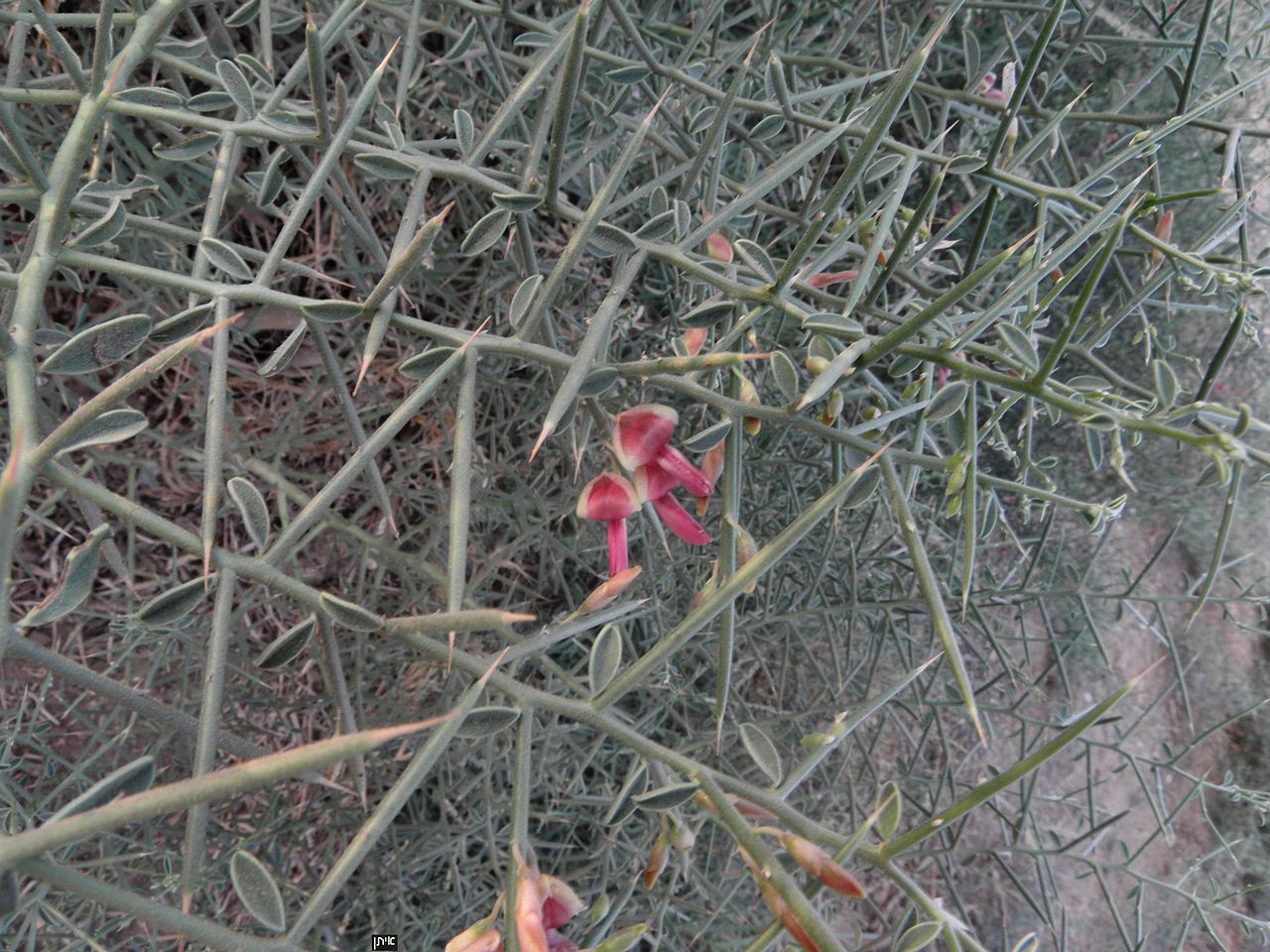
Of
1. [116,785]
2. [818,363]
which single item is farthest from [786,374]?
[116,785]

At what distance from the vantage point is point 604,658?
1.29 feet

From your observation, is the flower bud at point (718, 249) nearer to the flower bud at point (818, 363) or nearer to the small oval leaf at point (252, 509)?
the flower bud at point (818, 363)

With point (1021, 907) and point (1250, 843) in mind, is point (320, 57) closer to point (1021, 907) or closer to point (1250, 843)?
point (1021, 907)

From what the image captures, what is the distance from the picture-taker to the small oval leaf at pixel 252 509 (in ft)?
1.20

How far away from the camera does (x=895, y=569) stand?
39.2 inches

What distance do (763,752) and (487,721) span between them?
139 millimetres

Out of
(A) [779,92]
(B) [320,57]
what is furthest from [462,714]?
(A) [779,92]

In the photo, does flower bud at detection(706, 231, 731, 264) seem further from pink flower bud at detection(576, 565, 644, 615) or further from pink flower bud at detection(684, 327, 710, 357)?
pink flower bud at detection(576, 565, 644, 615)

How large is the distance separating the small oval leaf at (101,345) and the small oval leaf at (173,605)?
99mm

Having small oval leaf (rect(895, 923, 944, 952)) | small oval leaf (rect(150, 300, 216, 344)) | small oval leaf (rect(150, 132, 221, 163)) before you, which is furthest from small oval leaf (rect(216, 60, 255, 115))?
small oval leaf (rect(895, 923, 944, 952))

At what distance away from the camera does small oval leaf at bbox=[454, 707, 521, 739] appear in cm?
33

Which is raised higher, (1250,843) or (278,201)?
(278,201)

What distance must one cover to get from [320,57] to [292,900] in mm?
764

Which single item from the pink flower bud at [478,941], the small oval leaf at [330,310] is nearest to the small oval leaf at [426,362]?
the small oval leaf at [330,310]
